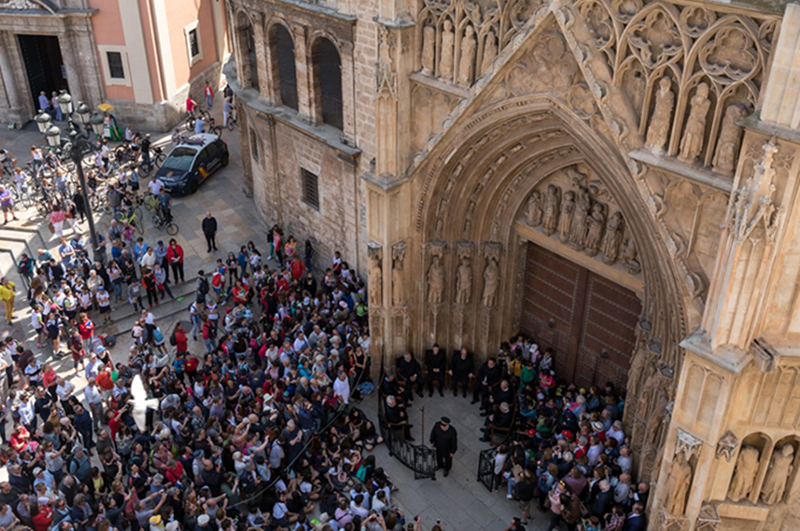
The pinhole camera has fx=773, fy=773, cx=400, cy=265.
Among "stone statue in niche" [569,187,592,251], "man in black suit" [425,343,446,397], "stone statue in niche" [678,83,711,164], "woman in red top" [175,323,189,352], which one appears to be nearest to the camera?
"stone statue in niche" [678,83,711,164]

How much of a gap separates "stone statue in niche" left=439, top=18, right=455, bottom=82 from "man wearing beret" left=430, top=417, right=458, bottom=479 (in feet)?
24.4

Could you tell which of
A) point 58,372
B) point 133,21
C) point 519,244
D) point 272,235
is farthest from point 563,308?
point 133,21

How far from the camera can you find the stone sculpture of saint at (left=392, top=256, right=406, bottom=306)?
62.2 ft

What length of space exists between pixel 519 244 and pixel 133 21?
22.0m

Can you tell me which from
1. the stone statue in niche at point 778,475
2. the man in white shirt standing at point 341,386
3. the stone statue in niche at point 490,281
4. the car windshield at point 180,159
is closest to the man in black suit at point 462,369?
the stone statue in niche at point 490,281

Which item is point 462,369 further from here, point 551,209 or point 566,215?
point 566,215

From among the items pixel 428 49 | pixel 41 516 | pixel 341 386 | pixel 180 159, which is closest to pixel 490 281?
pixel 341 386

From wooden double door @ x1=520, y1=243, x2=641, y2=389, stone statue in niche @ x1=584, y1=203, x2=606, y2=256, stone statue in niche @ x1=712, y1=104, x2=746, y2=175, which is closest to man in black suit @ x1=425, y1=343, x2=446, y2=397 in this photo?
wooden double door @ x1=520, y1=243, x2=641, y2=389

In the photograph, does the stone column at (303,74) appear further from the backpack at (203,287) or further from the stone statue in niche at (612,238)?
the stone statue in niche at (612,238)

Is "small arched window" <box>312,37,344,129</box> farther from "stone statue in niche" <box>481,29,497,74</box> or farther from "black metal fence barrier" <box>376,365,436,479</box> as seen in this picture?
"black metal fence barrier" <box>376,365,436,479</box>

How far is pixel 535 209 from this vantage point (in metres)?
17.4

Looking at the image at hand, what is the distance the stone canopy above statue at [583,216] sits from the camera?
52.0 feet

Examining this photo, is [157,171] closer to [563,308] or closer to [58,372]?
[58,372]

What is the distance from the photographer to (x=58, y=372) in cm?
2102
